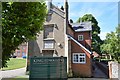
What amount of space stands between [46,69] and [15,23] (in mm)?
6989

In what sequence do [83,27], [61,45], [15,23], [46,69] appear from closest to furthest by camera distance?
[15,23] → [46,69] → [61,45] → [83,27]

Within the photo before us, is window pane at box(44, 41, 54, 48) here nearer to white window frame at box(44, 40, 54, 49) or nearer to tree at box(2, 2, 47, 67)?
white window frame at box(44, 40, 54, 49)

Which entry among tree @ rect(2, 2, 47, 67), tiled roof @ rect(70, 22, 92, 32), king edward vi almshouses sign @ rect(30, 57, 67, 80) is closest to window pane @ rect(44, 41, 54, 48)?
tiled roof @ rect(70, 22, 92, 32)

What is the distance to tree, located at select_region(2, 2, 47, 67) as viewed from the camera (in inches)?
280

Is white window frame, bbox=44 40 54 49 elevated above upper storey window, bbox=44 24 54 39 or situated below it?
below

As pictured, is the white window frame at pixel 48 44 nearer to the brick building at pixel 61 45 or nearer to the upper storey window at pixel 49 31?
the brick building at pixel 61 45

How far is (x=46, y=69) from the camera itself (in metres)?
13.4

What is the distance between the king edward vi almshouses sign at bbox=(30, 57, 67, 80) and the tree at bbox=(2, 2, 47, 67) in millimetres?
5652

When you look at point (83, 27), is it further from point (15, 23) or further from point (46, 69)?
point (15, 23)

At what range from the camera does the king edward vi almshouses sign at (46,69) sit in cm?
1316

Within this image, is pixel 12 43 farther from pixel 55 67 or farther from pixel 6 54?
pixel 55 67

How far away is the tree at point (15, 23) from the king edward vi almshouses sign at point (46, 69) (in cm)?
565

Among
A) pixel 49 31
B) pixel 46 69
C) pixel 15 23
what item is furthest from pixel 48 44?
pixel 15 23

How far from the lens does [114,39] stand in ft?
85.9
